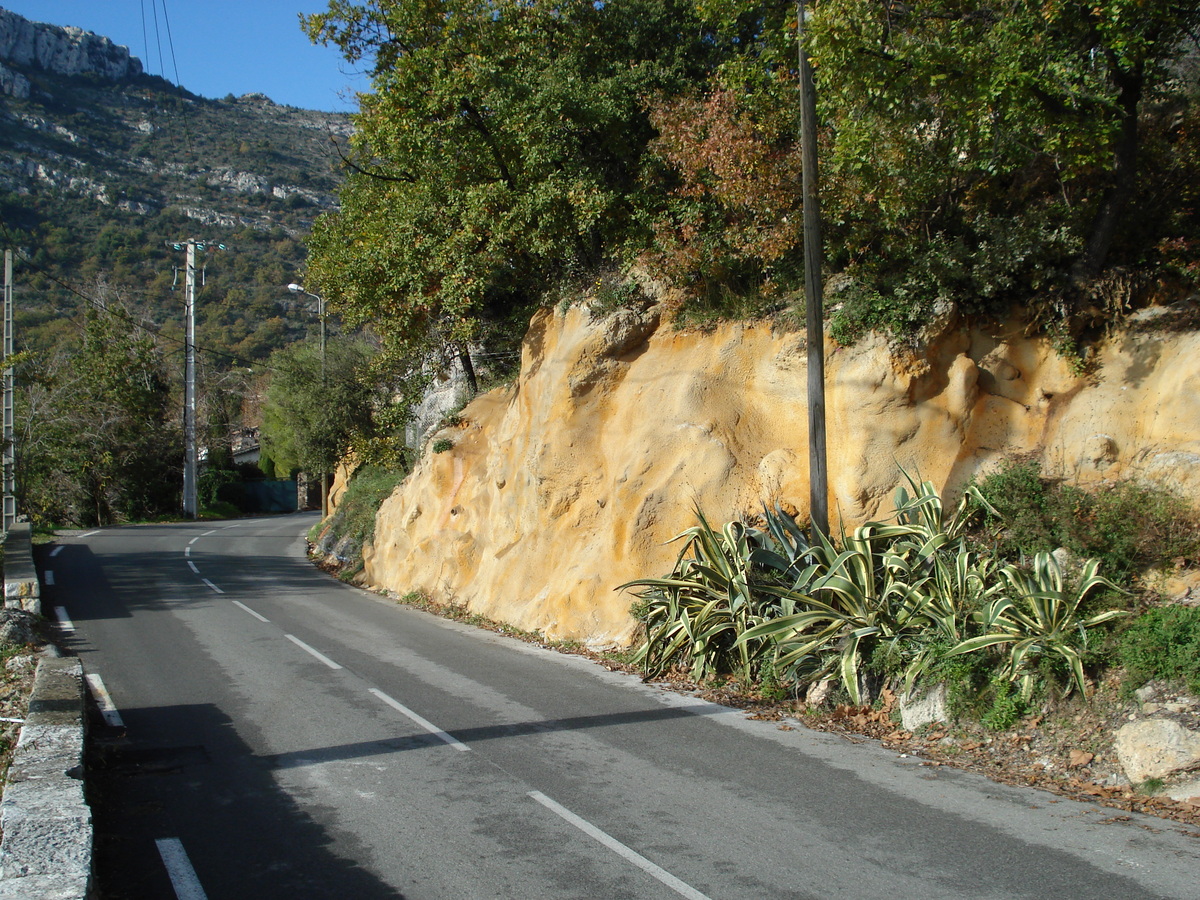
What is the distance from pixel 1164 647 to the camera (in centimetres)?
730

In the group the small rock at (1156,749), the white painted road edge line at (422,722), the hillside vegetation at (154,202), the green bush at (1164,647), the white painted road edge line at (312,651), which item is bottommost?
the white painted road edge line at (312,651)

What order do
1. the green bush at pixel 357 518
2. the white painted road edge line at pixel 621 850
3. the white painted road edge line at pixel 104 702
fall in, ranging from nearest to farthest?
the white painted road edge line at pixel 621 850 < the white painted road edge line at pixel 104 702 < the green bush at pixel 357 518

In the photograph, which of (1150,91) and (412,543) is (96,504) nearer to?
(412,543)

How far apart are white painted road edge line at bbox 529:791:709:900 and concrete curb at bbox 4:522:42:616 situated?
449 inches

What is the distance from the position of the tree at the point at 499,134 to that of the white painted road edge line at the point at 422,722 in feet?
28.0

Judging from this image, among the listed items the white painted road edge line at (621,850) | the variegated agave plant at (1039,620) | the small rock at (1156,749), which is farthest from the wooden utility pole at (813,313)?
the white painted road edge line at (621,850)

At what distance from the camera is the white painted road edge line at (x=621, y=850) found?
16.8ft

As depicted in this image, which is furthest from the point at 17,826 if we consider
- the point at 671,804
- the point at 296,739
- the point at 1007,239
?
the point at 1007,239

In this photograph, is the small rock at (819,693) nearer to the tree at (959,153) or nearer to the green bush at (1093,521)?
the green bush at (1093,521)

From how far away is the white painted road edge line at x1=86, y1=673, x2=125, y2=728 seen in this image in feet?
29.0

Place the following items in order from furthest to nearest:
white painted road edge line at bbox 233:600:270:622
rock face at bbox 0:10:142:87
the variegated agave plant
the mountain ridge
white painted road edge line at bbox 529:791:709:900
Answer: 1. rock face at bbox 0:10:142:87
2. the mountain ridge
3. white painted road edge line at bbox 233:600:270:622
4. the variegated agave plant
5. white painted road edge line at bbox 529:791:709:900

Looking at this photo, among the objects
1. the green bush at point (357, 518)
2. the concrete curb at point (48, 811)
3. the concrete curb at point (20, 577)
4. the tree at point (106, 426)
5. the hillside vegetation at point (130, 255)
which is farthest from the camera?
the hillside vegetation at point (130, 255)

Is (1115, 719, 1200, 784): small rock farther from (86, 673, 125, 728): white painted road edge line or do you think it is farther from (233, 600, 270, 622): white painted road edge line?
(233, 600, 270, 622): white painted road edge line

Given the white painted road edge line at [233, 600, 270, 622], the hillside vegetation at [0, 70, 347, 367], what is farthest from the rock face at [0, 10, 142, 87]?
the white painted road edge line at [233, 600, 270, 622]
